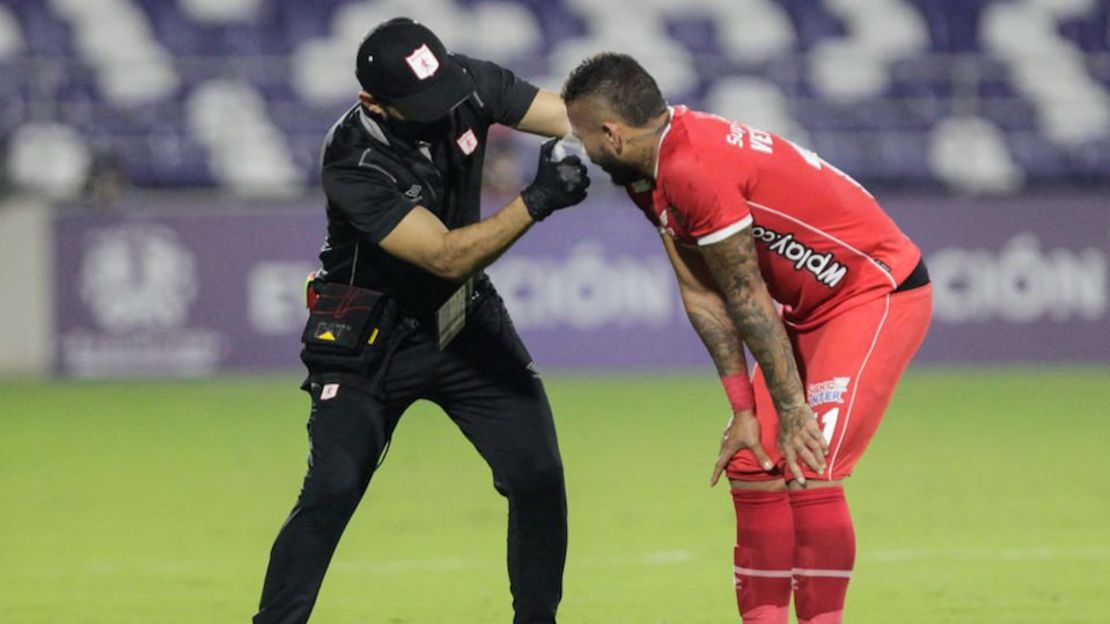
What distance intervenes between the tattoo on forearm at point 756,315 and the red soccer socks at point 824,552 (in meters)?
0.33

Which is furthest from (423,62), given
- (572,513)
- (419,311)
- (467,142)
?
(572,513)

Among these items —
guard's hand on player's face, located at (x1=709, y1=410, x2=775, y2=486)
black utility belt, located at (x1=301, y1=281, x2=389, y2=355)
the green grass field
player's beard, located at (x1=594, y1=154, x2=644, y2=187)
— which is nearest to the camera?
player's beard, located at (x1=594, y1=154, x2=644, y2=187)

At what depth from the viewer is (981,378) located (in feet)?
54.5

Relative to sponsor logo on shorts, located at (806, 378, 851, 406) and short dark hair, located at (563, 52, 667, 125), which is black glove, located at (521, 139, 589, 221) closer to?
short dark hair, located at (563, 52, 667, 125)

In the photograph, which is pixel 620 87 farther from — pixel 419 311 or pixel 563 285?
pixel 563 285

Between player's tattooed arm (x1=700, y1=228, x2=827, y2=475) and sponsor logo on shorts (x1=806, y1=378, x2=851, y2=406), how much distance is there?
0.43ft

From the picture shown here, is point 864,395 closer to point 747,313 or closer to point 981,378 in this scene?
point 747,313

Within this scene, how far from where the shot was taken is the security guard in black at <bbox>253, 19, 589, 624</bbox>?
19.9ft

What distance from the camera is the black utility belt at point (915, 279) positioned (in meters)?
6.14


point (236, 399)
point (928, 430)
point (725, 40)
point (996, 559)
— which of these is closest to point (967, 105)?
point (725, 40)

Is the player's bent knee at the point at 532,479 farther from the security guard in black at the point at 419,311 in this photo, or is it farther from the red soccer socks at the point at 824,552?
the red soccer socks at the point at 824,552

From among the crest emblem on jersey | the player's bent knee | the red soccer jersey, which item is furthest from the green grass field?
the crest emblem on jersey

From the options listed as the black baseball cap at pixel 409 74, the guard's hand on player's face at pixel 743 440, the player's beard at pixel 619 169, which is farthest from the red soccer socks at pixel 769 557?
the black baseball cap at pixel 409 74

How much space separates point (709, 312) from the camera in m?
6.10
